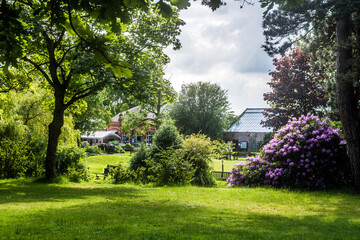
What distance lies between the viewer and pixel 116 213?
6.67m

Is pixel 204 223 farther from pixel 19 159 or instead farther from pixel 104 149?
pixel 104 149

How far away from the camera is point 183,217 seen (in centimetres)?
640

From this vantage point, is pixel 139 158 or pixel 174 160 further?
pixel 139 158

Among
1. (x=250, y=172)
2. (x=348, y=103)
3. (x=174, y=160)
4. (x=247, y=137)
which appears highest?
(x=247, y=137)

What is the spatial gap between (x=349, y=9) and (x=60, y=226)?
32.0 ft

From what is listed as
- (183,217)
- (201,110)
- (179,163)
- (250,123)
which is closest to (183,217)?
(183,217)

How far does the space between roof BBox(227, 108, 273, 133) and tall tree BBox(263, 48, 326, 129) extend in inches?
802

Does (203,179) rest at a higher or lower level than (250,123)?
lower

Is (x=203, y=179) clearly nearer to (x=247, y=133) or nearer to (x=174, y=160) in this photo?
(x=174, y=160)

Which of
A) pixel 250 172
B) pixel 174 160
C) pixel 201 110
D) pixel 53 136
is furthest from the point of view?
pixel 201 110

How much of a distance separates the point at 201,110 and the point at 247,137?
9971 millimetres

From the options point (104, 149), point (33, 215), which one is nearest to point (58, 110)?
point (33, 215)

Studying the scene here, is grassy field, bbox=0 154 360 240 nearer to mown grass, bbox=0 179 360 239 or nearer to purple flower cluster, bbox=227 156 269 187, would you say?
mown grass, bbox=0 179 360 239

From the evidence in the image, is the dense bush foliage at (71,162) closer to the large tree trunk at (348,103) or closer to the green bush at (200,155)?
the green bush at (200,155)
